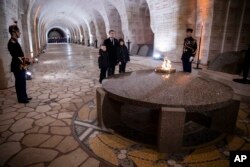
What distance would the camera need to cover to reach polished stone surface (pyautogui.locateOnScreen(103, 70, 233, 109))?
2.80 meters

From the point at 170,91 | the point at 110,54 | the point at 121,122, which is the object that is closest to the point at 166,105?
the point at 170,91

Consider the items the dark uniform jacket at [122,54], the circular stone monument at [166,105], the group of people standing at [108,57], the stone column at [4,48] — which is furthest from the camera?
the dark uniform jacket at [122,54]

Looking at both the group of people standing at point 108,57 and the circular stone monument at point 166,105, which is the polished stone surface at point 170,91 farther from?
the group of people standing at point 108,57

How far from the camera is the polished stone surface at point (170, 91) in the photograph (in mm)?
2805

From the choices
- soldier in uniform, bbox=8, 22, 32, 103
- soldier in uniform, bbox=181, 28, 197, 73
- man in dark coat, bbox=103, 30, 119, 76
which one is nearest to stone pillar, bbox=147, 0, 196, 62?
soldier in uniform, bbox=181, 28, 197, 73

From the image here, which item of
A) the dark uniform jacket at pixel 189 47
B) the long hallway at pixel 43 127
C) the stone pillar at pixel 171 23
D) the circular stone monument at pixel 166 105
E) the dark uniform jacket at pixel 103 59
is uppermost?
the stone pillar at pixel 171 23

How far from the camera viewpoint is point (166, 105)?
2.68 m

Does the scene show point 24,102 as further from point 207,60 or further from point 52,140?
point 207,60

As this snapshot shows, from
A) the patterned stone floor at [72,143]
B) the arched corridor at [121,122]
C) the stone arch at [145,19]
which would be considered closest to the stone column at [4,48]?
the arched corridor at [121,122]

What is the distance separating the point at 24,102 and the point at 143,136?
3.35m

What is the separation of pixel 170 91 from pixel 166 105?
654mm

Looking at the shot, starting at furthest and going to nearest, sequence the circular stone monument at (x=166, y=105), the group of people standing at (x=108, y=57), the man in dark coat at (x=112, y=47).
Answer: the man in dark coat at (x=112, y=47) < the group of people standing at (x=108, y=57) < the circular stone monument at (x=166, y=105)

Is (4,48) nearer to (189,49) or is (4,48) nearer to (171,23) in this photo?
(189,49)

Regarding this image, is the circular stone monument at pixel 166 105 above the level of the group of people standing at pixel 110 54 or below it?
below
